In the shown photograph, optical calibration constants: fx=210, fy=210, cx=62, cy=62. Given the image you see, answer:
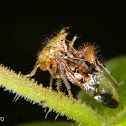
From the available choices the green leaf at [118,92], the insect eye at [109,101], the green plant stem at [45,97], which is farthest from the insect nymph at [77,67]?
the green plant stem at [45,97]

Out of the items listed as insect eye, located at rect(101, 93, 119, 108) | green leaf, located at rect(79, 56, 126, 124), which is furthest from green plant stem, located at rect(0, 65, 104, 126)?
insect eye, located at rect(101, 93, 119, 108)

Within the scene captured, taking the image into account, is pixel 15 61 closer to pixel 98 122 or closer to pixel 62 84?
pixel 62 84

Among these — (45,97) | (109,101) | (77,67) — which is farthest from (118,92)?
(45,97)

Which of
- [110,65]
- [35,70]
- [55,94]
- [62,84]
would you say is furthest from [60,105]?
[110,65]

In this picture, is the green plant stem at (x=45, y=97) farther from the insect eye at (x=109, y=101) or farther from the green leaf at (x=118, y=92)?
the insect eye at (x=109, y=101)

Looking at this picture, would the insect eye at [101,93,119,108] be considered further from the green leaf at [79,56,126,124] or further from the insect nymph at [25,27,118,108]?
the green leaf at [79,56,126,124]
